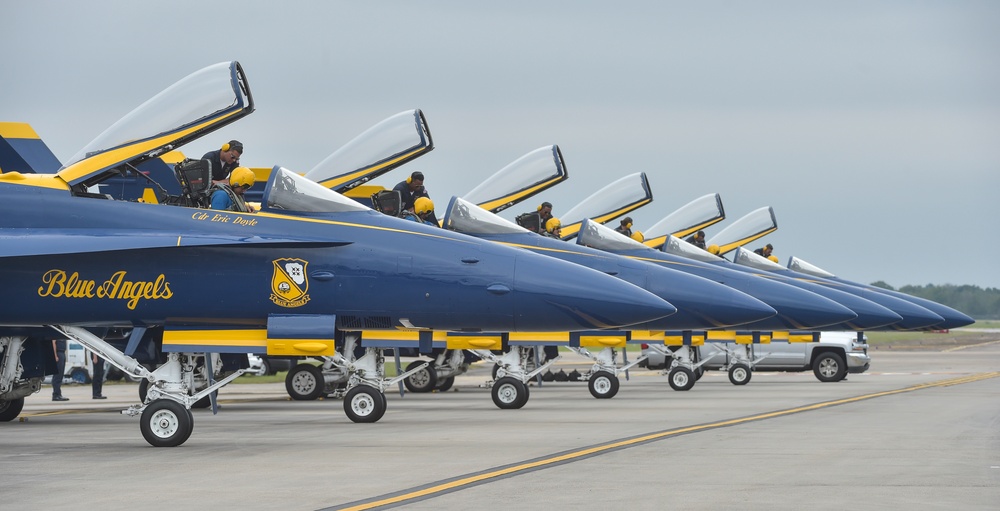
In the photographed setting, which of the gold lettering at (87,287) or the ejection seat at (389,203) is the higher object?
the ejection seat at (389,203)

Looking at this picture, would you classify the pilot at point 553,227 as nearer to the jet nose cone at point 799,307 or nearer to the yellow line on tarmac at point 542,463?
the jet nose cone at point 799,307

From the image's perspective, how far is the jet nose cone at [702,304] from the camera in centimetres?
1841

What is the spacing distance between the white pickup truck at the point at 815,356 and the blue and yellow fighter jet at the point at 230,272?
15.2 m

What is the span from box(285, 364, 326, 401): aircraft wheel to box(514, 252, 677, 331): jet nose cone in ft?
30.1

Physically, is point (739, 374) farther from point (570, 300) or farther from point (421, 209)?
point (570, 300)

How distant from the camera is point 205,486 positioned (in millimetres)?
9039

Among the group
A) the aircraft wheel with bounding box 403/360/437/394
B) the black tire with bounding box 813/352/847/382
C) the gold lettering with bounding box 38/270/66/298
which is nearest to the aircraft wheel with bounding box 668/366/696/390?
the aircraft wheel with bounding box 403/360/437/394

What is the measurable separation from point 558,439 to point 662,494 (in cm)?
421

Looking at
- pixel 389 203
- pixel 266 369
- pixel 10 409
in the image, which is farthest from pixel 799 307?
pixel 266 369

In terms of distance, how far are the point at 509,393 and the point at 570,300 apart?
5.56m

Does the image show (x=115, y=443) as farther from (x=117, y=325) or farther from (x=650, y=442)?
(x=650, y=442)

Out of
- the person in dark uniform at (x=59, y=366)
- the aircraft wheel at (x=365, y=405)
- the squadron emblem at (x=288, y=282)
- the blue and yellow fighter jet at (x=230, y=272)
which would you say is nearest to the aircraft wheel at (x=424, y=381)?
the person in dark uniform at (x=59, y=366)

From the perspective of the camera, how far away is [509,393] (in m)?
18.3

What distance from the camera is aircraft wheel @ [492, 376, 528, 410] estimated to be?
18.2 metres
